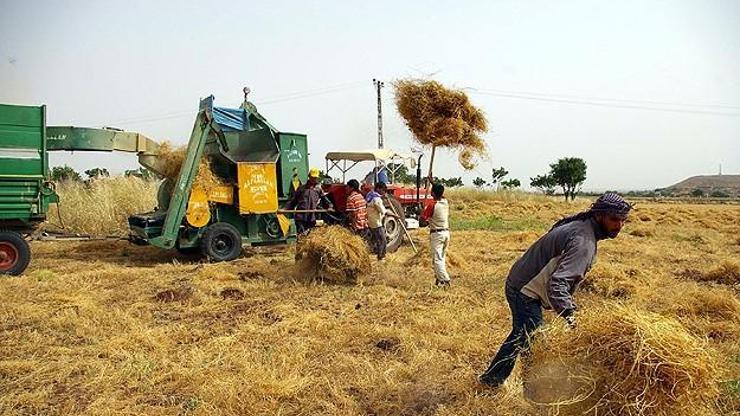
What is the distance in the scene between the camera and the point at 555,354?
10.2 ft

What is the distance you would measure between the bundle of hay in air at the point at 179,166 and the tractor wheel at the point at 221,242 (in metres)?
0.72

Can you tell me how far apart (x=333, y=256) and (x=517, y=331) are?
4.29 meters

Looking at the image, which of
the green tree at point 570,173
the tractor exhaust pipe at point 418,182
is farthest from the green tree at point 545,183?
the tractor exhaust pipe at point 418,182

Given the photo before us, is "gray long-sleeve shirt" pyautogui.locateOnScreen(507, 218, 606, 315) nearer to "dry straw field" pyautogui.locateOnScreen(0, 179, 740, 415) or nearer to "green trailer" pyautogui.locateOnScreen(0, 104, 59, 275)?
"dry straw field" pyautogui.locateOnScreen(0, 179, 740, 415)

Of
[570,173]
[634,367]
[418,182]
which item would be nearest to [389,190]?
[418,182]

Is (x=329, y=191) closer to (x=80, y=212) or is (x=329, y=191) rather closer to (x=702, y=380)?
(x=80, y=212)

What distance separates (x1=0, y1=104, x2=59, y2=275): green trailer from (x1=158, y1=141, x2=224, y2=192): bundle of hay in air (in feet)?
Answer: 7.15

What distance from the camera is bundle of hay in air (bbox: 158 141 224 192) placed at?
380 inches

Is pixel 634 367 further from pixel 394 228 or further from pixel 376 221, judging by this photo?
pixel 394 228

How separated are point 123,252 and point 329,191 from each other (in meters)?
4.25

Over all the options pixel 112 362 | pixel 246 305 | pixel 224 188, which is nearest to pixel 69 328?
pixel 112 362

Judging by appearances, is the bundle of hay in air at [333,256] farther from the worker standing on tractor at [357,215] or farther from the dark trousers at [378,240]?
the dark trousers at [378,240]

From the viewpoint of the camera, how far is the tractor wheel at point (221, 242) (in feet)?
31.8

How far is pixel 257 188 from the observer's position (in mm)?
10023
